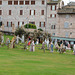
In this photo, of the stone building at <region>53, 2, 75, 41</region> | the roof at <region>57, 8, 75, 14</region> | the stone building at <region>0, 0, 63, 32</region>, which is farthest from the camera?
the stone building at <region>0, 0, 63, 32</region>

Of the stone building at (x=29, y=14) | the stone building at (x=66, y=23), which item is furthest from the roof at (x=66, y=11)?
the stone building at (x=29, y=14)

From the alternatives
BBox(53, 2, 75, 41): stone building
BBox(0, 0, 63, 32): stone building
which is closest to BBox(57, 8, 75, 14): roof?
BBox(53, 2, 75, 41): stone building

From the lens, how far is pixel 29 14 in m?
70.7

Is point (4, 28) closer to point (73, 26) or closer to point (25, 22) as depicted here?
point (25, 22)

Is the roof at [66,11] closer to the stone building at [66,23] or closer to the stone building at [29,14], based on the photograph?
the stone building at [66,23]

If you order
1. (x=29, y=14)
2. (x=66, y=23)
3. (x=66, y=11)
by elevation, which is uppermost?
(x=66, y=11)

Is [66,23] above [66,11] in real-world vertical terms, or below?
below

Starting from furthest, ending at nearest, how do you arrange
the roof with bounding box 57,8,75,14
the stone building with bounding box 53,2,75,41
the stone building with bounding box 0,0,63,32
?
the stone building with bounding box 0,0,63,32, the stone building with bounding box 53,2,75,41, the roof with bounding box 57,8,75,14

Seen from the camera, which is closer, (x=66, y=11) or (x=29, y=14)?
(x=66, y=11)

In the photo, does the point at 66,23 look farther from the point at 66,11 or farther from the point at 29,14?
the point at 29,14

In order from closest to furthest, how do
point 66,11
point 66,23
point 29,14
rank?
point 66,11 < point 66,23 < point 29,14

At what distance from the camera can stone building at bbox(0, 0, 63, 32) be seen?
6994 cm

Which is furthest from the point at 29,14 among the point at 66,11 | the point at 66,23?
the point at 66,23

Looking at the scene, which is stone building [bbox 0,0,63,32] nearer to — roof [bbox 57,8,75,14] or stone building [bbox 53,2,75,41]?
stone building [bbox 53,2,75,41]
